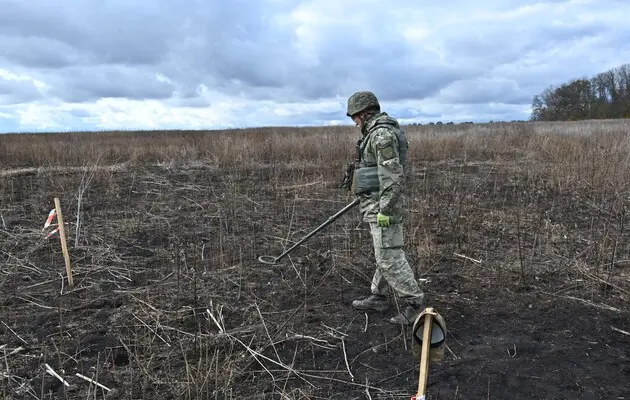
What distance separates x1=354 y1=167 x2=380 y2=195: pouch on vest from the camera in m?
3.84

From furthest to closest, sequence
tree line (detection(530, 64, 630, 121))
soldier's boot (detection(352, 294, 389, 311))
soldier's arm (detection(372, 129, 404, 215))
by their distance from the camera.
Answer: tree line (detection(530, 64, 630, 121)), soldier's boot (detection(352, 294, 389, 311)), soldier's arm (detection(372, 129, 404, 215))

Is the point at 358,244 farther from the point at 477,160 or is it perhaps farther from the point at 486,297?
the point at 477,160

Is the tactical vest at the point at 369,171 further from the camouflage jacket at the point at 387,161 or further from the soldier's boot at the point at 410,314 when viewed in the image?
the soldier's boot at the point at 410,314

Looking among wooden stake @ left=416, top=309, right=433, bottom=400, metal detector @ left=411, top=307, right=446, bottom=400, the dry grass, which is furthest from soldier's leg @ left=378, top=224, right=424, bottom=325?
the dry grass

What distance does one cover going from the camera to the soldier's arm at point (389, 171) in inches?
143

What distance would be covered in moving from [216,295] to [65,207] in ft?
14.4

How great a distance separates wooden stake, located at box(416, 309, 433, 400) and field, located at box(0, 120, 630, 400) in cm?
147

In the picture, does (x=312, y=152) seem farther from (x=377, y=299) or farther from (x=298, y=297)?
(x=377, y=299)

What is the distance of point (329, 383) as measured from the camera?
312 centimetres

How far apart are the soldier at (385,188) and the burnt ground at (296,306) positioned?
0.35 m

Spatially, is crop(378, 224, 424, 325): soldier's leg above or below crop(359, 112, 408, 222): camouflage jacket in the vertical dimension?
below

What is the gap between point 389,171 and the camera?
3629 millimetres

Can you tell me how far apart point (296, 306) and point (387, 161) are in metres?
1.51

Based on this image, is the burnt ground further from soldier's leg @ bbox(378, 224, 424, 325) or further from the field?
soldier's leg @ bbox(378, 224, 424, 325)
